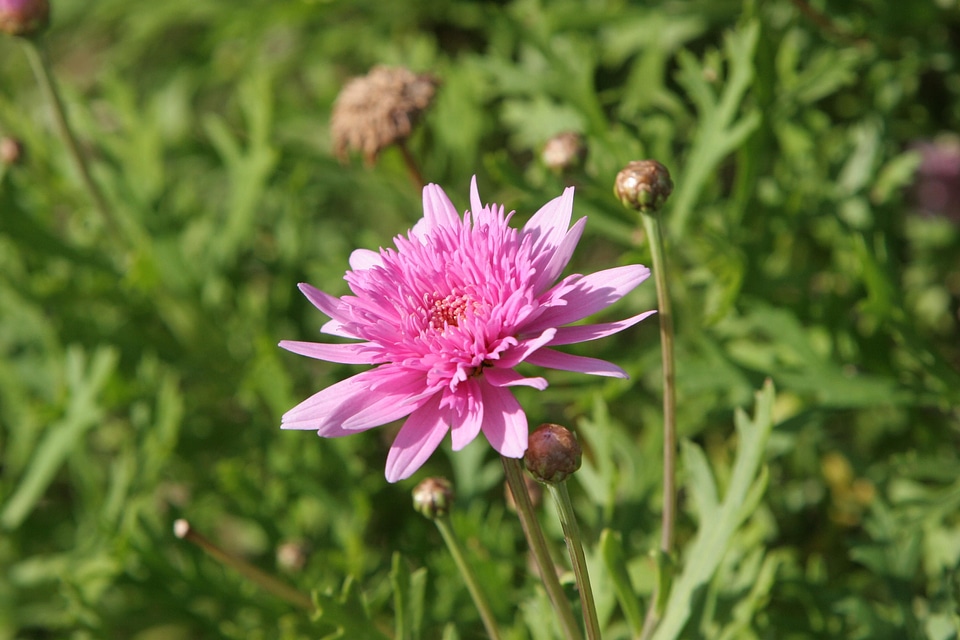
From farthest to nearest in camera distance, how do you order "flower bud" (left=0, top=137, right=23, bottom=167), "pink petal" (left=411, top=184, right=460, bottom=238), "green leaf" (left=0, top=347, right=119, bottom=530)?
"flower bud" (left=0, top=137, right=23, bottom=167), "green leaf" (left=0, top=347, right=119, bottom=530), "pink petal" (left=411, top=184, right=460, bottom=238)

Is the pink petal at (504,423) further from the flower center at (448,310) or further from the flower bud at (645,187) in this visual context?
the flower bud at (645,187)

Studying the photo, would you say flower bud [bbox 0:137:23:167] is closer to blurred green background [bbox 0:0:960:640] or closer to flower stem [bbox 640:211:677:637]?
blurred green background [bbox 0:0:960:640]

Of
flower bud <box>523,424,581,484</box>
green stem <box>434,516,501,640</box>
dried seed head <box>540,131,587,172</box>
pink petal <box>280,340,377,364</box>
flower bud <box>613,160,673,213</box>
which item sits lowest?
green stem <box>434,516,501,640</box>

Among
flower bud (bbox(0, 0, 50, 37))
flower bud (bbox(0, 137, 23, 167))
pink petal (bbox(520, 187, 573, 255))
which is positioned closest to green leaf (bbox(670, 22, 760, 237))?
pink petal (bbox(520, 187, 573, 255))

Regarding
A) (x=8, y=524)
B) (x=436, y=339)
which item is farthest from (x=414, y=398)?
(x=8, y=524)

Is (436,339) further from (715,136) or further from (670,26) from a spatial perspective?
(670,26)

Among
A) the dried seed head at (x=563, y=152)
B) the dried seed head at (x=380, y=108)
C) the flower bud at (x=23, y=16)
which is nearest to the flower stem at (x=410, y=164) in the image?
the dried seed head at (x=380, y=108)
